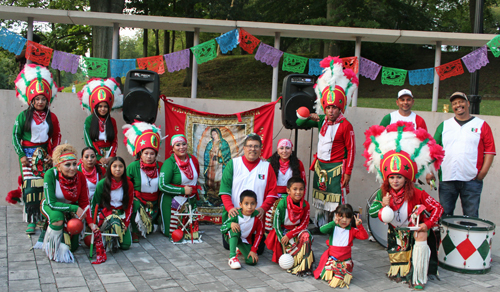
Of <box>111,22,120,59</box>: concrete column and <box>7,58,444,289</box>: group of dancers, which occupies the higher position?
<box>111,22,120,59</box>: concrete column

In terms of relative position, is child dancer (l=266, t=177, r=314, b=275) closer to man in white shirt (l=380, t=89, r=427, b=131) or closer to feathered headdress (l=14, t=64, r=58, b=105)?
man in white shirt (l=380, t=89, r=427, b=131)

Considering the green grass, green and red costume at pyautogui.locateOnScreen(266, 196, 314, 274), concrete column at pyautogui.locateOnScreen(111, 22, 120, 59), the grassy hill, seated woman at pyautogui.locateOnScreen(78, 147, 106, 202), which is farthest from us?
the grassy hill

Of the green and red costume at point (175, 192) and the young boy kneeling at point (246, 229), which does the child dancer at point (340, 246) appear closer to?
the young boy kneeling at point (246, 229)

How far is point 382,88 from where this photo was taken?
18812 millimetres

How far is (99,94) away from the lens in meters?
5.43

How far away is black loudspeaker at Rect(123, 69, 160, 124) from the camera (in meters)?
5.48

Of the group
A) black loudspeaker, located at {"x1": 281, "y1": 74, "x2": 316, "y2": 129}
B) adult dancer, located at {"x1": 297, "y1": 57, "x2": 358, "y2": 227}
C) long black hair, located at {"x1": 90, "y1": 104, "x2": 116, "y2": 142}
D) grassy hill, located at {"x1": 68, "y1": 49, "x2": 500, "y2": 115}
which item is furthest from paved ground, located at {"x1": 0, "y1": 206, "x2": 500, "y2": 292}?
grassy hill, located at {"x1": 68, "y1": 49, "x2": 500, "y2": 115}

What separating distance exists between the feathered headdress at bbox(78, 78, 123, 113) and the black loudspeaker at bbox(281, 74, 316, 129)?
7.65ft

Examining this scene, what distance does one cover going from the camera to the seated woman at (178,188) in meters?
5.11

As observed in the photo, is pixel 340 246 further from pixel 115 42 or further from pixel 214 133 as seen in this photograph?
pixel 115 42

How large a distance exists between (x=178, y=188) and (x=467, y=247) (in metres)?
3.31

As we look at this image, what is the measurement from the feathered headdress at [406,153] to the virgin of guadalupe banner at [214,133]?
7.42ft

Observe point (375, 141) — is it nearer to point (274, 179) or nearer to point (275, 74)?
point (274, 179)

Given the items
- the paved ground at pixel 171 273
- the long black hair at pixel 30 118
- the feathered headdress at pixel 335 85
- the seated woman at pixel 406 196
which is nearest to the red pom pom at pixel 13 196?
the paved ground at pixel 171 273
